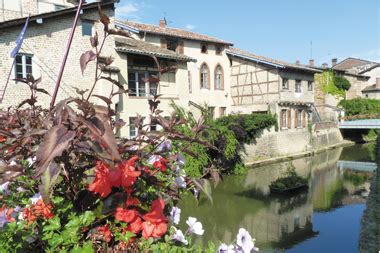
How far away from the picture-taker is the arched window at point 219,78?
2556cm

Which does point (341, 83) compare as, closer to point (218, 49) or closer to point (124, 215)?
point (218, 49)

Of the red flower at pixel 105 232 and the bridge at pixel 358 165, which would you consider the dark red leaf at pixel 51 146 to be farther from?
the bridge at pixel 358 165

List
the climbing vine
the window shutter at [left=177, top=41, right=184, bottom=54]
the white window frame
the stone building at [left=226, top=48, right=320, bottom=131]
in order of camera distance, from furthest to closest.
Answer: the climbing vine
the white window frame
the stone building at [left=226, top=48, right=320, bottom=131]
the window shutter at [left=177, top=41, right=184, bottom=54]

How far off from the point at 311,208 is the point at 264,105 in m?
13.6

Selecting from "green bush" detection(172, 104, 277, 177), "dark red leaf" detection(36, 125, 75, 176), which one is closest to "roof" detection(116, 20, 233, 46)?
"green bush" detection(172, 104, 277, 177)

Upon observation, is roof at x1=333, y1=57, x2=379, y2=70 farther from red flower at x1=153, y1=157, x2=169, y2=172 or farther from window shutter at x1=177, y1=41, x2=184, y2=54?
red flower at x1=153, y1=157, x2=169, y2=172

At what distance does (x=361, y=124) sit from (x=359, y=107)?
14.8 ft

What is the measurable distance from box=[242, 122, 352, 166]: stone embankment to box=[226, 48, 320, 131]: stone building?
704mm

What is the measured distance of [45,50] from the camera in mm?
14070

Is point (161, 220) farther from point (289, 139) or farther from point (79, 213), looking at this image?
point (289, 139)

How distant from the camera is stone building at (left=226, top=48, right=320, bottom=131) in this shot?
2434 cm

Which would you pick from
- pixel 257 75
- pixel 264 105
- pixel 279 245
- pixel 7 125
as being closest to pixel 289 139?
pixel 264 105

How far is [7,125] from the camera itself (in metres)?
1.80

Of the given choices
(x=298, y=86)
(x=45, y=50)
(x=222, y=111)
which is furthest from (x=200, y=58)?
(x=45, y=50)
